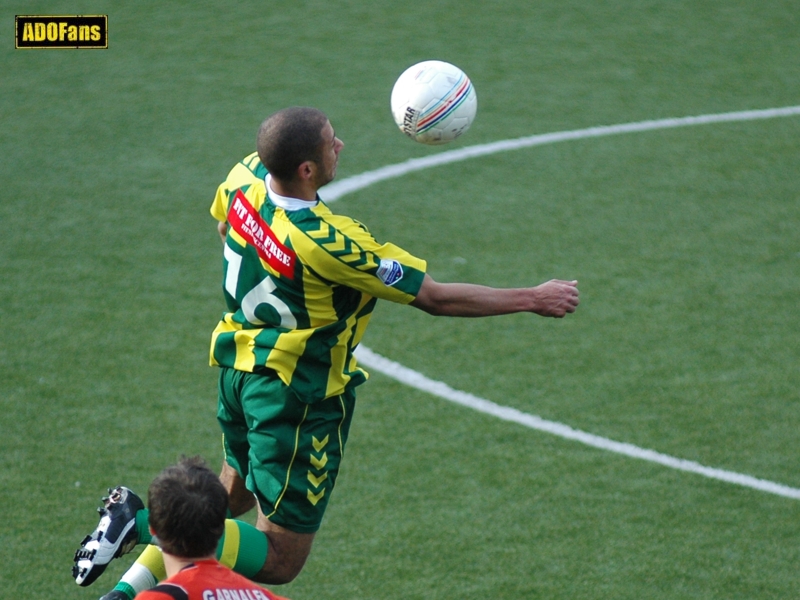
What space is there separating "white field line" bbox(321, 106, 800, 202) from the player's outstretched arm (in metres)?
5.64

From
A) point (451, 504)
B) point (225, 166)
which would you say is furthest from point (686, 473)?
point (225, 166)

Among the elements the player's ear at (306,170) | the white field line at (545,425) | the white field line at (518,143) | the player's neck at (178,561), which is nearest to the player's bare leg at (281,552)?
the player's neck at (178,561)

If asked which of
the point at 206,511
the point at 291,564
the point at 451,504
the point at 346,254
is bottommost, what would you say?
the point at 451,504

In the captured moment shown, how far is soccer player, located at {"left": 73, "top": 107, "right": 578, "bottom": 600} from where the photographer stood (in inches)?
178

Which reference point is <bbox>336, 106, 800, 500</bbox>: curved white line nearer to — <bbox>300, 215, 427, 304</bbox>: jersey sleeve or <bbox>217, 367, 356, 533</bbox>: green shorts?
<bbox>217, 367, 356, 533</bbox>: green shorts

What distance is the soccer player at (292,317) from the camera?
4512 mm

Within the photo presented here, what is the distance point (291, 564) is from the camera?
4816 millimetres

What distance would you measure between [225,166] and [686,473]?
5.85m

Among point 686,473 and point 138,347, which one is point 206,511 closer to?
point 686,473

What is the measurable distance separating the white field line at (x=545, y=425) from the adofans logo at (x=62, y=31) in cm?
742

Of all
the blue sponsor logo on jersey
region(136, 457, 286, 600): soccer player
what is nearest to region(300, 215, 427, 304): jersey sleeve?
the blue sponsor logo on jersey

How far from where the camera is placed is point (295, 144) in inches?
178

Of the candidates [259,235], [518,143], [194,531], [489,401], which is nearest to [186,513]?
[194,531]

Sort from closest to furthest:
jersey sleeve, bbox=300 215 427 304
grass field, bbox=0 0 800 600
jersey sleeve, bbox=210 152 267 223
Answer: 1. jersey sleeve, bbox=300 215 427 304
2. jersey sleeve, bbox=210 152 267 223
3. grass field, bbox=0 0 800 600
